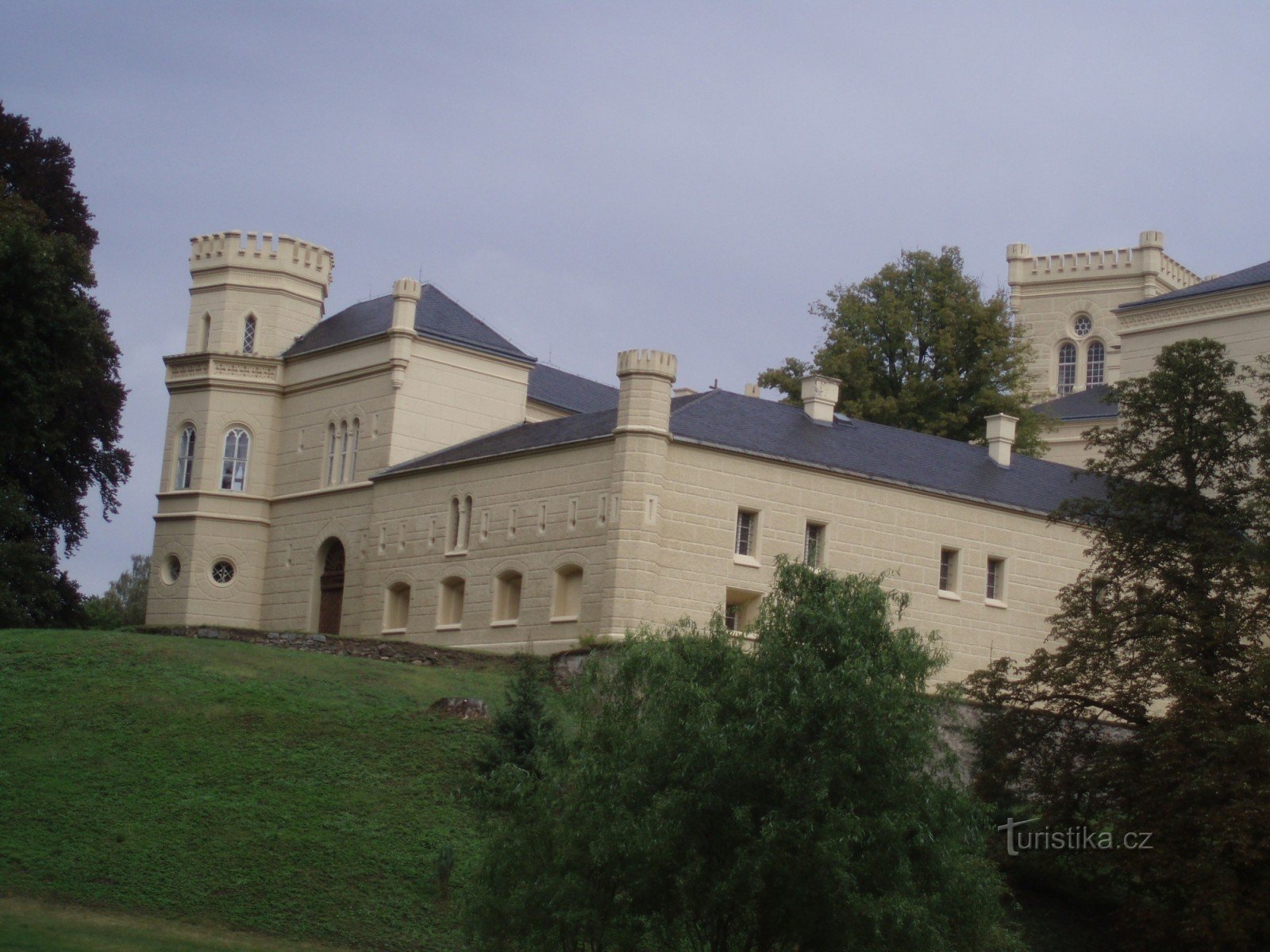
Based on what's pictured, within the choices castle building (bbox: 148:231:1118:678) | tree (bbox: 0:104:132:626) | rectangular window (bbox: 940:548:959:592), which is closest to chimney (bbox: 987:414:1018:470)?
castle building (bbox: 148:231:1118:678)

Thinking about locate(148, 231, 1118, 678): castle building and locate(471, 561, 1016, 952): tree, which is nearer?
locate(471, 561, 1016, 952): tree

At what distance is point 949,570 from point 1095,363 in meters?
38.8

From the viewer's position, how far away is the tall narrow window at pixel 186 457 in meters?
59.1

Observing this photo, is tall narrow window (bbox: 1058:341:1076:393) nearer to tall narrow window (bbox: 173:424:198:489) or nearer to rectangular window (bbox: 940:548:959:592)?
rectangular window (bbox: 940:548:959:592)

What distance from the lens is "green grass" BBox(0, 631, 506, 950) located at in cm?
2897

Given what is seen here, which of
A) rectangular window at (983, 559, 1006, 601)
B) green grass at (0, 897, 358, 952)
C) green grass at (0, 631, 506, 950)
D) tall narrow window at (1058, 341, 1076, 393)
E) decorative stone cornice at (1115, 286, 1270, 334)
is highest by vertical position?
tall narrow window at (1058, 341, 1076, 393)

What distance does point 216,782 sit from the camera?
107 feet

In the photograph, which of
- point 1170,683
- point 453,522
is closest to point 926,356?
point 453,522

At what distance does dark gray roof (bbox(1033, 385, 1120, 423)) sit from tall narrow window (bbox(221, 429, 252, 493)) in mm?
28520

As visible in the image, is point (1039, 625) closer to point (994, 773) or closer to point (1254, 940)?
point (994, 773)

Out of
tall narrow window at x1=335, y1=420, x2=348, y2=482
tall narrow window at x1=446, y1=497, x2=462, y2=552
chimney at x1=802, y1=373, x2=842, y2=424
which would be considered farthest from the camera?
tall narrow window at x1=335, y1=420, x2=348, y2=482

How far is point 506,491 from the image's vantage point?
47.3 metres

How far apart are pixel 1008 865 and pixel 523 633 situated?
14.3m

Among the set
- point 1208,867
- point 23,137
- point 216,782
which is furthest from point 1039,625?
point 23,137
